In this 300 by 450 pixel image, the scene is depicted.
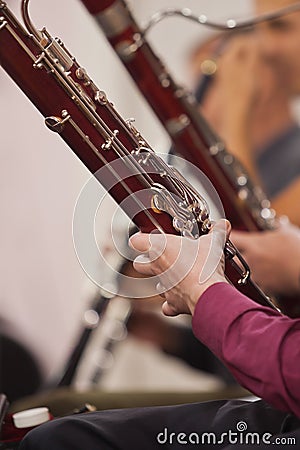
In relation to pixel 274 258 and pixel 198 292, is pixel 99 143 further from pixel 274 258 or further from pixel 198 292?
pixel 274 258

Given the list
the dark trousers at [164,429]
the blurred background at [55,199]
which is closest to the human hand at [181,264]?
the dark trousers at [164,429]

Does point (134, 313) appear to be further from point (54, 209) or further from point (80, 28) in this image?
point (80, 28)

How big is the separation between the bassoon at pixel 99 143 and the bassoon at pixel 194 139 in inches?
24.2

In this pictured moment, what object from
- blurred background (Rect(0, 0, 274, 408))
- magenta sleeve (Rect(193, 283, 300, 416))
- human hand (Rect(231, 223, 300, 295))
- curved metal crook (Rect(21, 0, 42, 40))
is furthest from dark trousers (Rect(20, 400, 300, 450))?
blurred background (Rect(0, 0, 274, 408))

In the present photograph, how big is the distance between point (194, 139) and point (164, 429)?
2.63 ft

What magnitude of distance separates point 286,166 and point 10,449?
1678mm

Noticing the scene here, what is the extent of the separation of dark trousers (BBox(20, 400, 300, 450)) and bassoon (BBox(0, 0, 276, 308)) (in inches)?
7.1

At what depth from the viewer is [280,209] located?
252 centimetres

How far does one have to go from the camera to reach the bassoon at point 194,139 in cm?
161

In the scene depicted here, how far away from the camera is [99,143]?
98 centimetres

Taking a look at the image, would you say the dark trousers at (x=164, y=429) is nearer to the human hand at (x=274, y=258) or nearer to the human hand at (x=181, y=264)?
the human hand at (x=181, y=264)

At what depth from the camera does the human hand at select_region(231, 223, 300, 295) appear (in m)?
1.57

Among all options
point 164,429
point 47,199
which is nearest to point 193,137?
point 164,429

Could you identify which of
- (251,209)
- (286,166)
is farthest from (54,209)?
(251,209)
